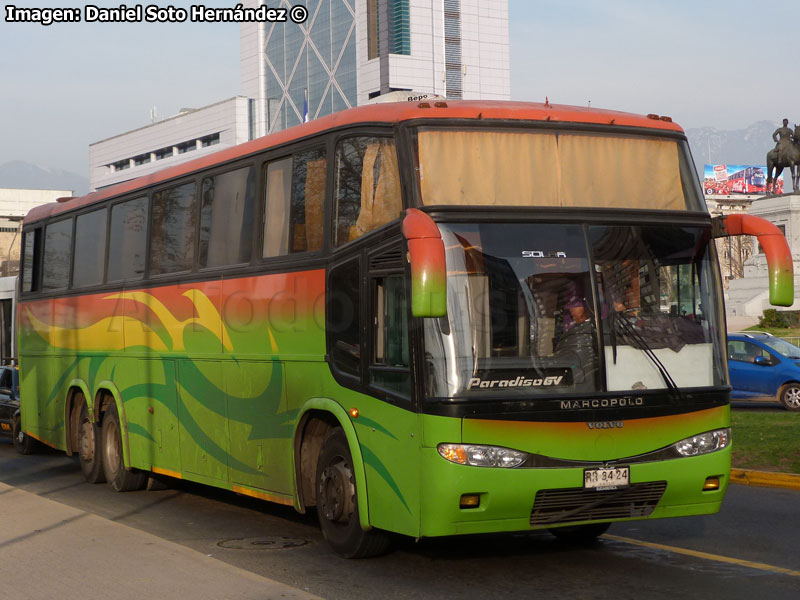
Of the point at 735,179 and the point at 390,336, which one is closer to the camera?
the point at 390,336

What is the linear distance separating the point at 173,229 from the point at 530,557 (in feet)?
19.3

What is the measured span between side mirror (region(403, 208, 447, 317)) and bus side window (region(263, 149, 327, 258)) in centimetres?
237

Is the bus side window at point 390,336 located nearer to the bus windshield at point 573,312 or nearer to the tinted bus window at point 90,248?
the bus windshield at point 573,312

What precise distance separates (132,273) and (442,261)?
24.9ft

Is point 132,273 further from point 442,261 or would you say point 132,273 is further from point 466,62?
point 466,62

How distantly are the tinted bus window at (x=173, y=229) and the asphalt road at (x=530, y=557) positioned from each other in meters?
2.79

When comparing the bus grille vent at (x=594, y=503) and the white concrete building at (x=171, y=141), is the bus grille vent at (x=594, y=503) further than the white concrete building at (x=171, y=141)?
No

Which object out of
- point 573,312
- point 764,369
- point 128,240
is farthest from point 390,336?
point 764,369

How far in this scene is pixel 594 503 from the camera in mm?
8477

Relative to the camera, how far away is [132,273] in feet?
47.0

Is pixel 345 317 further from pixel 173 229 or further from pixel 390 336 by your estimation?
pixel 173 229

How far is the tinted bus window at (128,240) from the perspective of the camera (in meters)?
14.1

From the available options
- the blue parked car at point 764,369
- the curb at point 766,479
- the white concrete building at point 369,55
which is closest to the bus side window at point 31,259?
the curb at point 766,479

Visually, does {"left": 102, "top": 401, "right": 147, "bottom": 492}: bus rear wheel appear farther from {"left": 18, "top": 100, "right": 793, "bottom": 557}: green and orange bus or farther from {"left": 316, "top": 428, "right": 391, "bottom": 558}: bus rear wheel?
{"left": 316, "top": 428, "right": 391, "bottom": 558}: bus rear wheel
